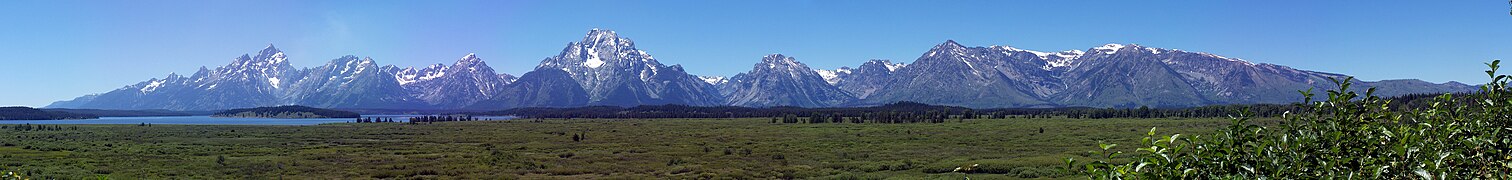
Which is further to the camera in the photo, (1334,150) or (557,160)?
(557,160)

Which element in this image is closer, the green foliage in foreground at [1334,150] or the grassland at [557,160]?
the green foliage in foreground at [1334,150]

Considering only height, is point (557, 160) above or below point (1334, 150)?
below

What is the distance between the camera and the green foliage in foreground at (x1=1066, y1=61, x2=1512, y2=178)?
7.80m

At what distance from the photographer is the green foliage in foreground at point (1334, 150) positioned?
7.80 meters

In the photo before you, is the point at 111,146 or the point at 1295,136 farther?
the point at 111,146

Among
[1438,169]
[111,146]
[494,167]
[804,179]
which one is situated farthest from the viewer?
[111,146]

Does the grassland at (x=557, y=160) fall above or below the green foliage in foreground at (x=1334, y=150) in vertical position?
below

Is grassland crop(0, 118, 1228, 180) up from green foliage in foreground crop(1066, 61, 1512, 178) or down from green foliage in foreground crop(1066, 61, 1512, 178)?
down

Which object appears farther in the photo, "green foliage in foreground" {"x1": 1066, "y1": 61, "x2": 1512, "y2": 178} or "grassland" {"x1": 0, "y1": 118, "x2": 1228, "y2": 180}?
"grassland" {"x1": 0, "y1": 118, "x2": 1228, "y2": 180}

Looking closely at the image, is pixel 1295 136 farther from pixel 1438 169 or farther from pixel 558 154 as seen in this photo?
pixel 558 154

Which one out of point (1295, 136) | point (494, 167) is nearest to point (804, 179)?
point (494, 167)

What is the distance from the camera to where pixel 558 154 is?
97.2 meters

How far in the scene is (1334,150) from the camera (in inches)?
309

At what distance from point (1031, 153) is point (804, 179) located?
34.6 meters
